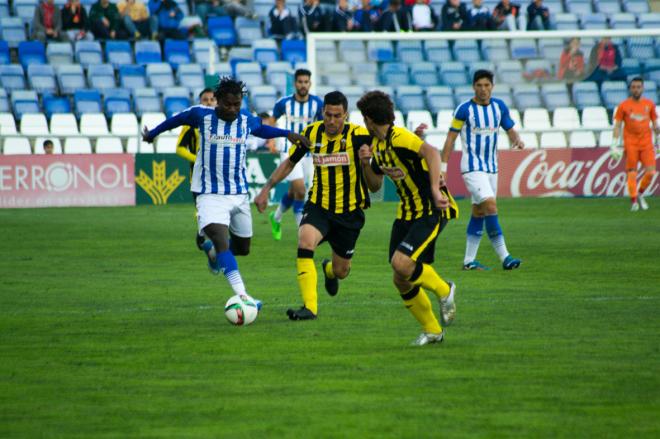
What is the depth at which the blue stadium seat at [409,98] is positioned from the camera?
24.8 meters

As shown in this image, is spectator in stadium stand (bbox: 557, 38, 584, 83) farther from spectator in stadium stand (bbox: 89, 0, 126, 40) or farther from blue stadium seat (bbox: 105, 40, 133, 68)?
spectator in stadium stand (bbox: 89, 0, 126, 40)

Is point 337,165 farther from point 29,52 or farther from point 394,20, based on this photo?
point 29,52

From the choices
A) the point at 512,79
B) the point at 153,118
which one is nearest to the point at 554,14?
the point at 512,79

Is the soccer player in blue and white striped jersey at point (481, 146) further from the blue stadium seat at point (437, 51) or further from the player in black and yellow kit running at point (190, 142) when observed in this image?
the blue stadium seat at point (437, 51)

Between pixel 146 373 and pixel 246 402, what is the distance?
1.07 meters

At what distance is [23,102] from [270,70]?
5.41 metres

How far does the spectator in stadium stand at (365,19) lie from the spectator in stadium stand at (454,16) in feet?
4.90

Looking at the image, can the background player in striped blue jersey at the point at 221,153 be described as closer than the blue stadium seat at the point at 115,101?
Yes

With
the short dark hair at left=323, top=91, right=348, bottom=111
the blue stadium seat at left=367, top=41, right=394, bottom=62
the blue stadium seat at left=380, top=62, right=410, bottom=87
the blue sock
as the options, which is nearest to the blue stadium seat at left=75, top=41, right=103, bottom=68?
the blue stadium seat at left=367, top=41, right=394, bottom=62

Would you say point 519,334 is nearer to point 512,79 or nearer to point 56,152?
point 512,79

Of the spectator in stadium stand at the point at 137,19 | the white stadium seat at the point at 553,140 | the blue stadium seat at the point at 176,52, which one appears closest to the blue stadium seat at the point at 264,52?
the blue stadium seat at the point at 176,52

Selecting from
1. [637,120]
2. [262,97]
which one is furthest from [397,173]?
[262,97]

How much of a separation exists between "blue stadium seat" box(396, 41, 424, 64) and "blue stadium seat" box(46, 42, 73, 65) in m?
7.54

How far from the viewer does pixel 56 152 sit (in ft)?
81.3
